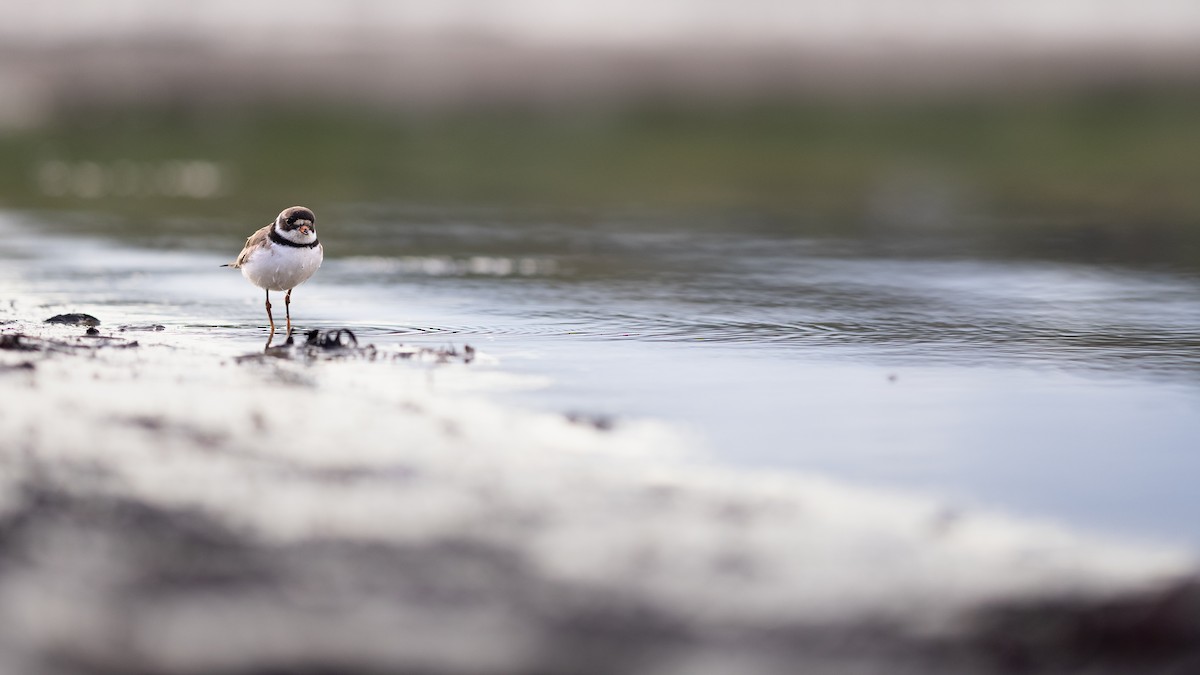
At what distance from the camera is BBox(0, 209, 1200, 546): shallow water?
21.2ft

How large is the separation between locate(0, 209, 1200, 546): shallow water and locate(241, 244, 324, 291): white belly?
1.08ft

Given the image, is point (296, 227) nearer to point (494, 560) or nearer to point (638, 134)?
point (494, 560)

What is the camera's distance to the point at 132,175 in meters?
22.1

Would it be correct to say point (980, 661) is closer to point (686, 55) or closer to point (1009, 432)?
point (1009, 432)

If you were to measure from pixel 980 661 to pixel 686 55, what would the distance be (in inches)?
1661

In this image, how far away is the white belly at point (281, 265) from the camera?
9.04 metres

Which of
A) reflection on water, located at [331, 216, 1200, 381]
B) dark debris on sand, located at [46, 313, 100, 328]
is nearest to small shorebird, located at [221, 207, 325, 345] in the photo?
reflection on water, located at [331, 216, 1200, 381]

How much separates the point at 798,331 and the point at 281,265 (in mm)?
2824

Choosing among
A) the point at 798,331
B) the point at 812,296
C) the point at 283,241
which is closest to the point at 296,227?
the point at 283,241

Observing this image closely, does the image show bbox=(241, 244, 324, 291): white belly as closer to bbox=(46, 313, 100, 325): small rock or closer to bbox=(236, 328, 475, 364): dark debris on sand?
bbox=(236, 328, 475, 364): dark debris on sand

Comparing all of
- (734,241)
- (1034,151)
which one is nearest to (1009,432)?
(734,241)

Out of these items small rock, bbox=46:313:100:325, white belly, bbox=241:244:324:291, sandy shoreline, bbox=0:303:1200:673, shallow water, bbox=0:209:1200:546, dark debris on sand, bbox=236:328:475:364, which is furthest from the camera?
small rock, bbox=46:313:100:325

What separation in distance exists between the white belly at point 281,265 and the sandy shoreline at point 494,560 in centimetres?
222

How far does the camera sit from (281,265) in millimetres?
9062
